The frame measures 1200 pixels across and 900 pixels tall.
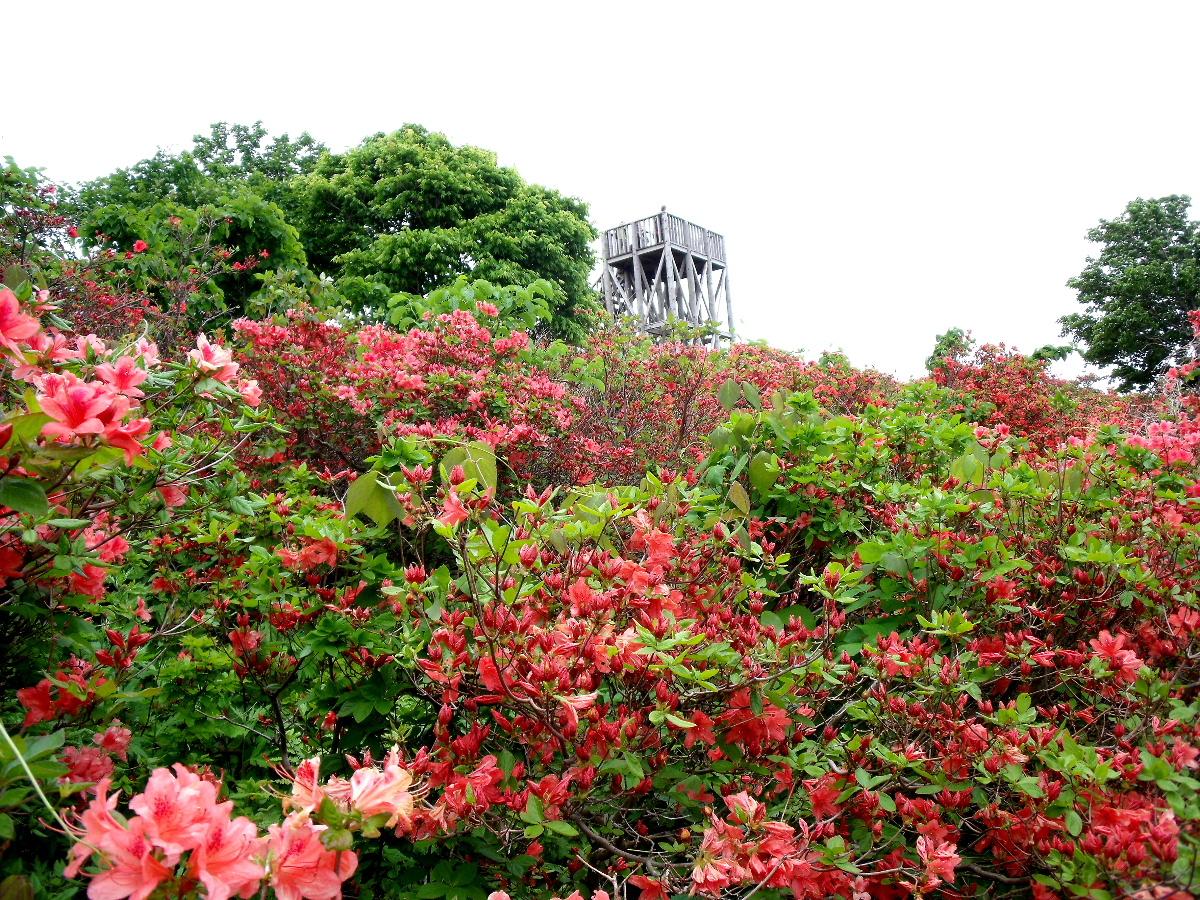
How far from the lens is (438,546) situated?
88.7 inches

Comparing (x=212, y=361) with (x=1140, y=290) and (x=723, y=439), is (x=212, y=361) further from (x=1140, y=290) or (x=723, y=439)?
(x=1140, y=290)

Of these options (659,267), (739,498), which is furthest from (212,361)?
(659,267)

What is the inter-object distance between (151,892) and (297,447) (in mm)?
3326

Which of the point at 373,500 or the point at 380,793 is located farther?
the point at 373,500

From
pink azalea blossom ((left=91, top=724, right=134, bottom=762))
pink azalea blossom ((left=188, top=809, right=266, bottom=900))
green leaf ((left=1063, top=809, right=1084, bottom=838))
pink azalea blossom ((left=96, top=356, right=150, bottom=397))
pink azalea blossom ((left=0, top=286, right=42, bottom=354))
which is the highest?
pink azalea blossom ((left=0, top=286, right=42, bottom=354))

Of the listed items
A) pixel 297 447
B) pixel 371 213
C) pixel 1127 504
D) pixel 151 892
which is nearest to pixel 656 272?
pixel 371 213

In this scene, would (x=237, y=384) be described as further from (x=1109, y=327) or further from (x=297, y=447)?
(x=1109, y=327)

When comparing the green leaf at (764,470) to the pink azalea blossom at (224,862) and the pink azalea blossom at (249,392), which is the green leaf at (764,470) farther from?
the pink azalea blossom at (224,862)

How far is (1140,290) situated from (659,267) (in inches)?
580

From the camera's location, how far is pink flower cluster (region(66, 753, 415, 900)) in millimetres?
787

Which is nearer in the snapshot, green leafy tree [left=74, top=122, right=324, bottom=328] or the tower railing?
green leafy tree [left=74, top=122, right=324, bottom=328]

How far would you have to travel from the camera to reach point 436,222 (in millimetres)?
17562

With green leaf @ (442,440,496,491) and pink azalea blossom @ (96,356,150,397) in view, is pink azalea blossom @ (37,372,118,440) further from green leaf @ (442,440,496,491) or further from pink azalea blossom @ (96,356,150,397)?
green leaf @ (442,440,496,491)

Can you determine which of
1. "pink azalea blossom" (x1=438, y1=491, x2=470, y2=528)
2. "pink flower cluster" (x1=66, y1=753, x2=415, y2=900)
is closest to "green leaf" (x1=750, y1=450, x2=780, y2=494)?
"pink azalea blossom" (x1=438, y1=491, x2=470, y2=528)
